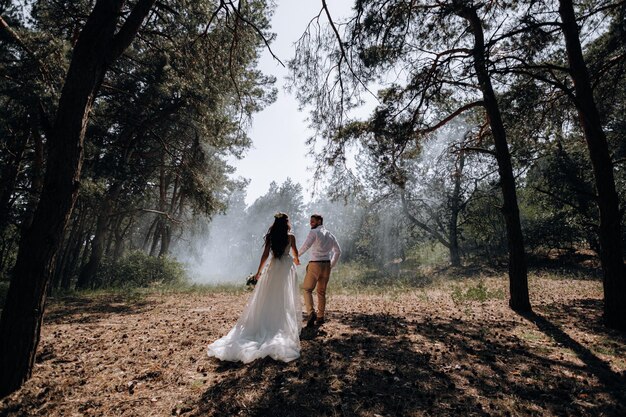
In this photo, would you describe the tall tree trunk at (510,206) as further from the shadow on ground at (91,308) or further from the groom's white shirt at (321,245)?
the shadow on ground at (91,308)

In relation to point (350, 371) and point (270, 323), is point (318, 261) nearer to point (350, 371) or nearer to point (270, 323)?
point (270, 323)

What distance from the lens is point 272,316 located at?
5.51 m

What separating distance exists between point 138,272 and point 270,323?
1649 cm

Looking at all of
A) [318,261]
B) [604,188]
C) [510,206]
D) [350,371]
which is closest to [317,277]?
[318,261]

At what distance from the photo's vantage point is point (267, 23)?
8.30 meters

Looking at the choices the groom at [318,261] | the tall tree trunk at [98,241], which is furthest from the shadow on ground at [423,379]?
the tall tree trunk at [98,241]

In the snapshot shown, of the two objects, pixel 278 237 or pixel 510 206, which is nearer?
pixel 278 237

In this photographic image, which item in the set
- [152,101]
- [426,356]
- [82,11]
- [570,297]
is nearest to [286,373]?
[426,356]

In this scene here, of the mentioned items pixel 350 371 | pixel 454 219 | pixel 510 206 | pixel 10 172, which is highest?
pixel 454 219

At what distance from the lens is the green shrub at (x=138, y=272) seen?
18047 millimetres

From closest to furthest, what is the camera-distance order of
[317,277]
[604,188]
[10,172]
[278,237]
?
[278,237] → [317,277] → [604,188] → [10,172]

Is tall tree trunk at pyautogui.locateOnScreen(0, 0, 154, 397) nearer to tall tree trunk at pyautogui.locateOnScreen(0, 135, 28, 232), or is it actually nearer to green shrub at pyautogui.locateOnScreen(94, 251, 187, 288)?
tall tree trunk at pyautogui.locateOnScreen(0, 135, 28, 232)

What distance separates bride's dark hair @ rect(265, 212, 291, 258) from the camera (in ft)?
19.4

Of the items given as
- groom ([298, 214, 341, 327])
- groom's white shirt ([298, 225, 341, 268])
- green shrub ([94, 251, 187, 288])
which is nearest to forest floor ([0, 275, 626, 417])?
groom ([298, 214, 341, 327])
